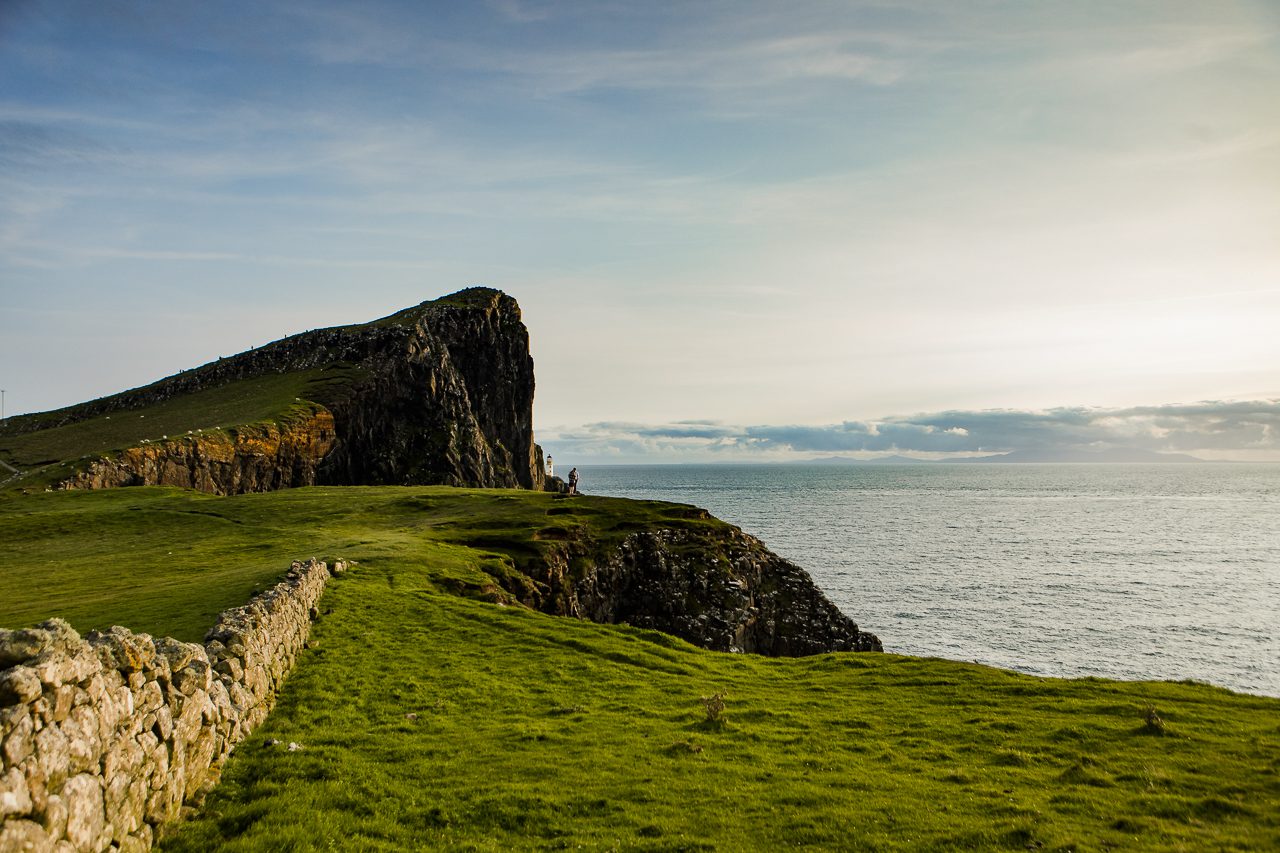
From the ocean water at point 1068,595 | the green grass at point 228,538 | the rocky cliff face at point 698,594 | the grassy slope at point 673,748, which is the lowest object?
the ocean water at point 1068,595

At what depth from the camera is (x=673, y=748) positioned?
19.7 m

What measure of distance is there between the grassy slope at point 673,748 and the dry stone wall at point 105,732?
3.47 ft

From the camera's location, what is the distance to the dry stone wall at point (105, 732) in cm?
890

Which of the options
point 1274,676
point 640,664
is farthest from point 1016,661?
point 640,664

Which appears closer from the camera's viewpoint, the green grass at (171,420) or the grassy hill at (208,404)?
the green grass at (171,420)

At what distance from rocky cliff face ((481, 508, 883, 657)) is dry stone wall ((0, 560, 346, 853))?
3827 cm

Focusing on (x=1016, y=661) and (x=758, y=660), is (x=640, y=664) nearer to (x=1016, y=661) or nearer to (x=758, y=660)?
(x=758, y=660)

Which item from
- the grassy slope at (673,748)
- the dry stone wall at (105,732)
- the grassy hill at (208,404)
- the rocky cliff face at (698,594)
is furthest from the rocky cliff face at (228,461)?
the dry stone wall at (105,732)

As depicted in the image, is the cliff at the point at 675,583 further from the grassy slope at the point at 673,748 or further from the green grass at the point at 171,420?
the green grass at the point at 171,420

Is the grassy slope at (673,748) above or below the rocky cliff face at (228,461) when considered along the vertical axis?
below

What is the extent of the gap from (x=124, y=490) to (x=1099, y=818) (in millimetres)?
88300

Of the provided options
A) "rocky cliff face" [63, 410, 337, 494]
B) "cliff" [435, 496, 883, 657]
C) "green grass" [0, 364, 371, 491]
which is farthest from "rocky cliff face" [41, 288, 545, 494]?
"cliff" [435, 496, 883, 657]

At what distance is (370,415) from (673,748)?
134617mm

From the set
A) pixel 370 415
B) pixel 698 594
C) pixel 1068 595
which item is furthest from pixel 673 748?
pixel 370 415
